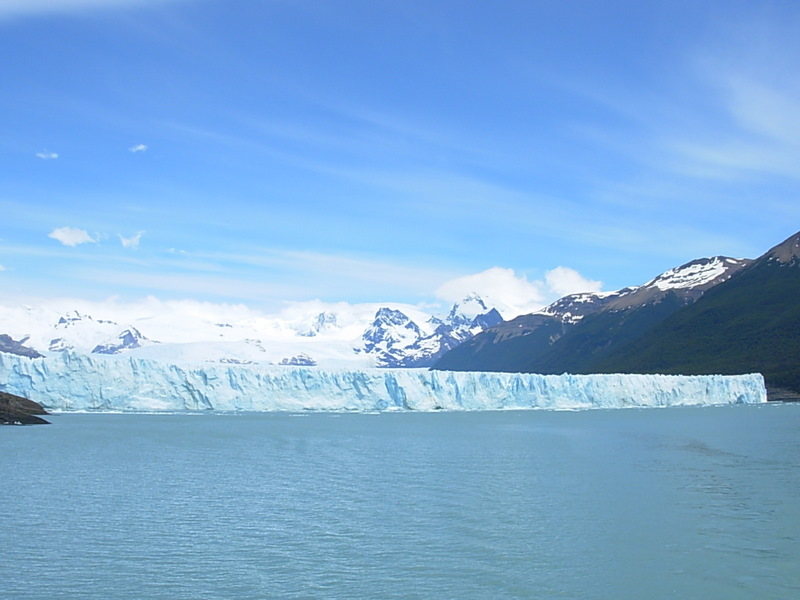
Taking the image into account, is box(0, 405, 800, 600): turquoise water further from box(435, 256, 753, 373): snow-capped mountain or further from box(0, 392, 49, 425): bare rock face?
box(435, 256, 753, 373): snow-capped mountain

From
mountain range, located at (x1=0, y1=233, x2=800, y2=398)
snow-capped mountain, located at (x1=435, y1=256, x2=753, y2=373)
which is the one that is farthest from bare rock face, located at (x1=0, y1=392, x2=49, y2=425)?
snow-capped mountain, located at (x1=435, y1=256, x2=753, y2=373)

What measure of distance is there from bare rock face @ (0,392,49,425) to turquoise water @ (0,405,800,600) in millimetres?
12639

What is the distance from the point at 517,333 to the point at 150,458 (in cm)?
13887

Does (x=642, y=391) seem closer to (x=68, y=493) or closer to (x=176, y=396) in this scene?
(x=176, y=396)

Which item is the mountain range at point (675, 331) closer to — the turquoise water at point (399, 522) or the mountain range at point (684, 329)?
the mountain range at point (684, 329)

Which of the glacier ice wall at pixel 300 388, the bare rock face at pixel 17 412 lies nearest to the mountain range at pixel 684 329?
the glacier ice wall at pixel 300 388

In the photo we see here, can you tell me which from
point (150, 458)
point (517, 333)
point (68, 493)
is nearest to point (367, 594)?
point (68, 493)

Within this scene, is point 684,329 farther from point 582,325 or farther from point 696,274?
point 696,274

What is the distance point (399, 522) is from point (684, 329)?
297 ft

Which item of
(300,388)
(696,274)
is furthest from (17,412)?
(696,274)

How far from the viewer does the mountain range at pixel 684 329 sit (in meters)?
82.8

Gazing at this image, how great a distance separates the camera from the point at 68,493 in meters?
18.0

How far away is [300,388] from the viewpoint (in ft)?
160

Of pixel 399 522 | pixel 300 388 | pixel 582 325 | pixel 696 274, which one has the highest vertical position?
pixel 696 274
